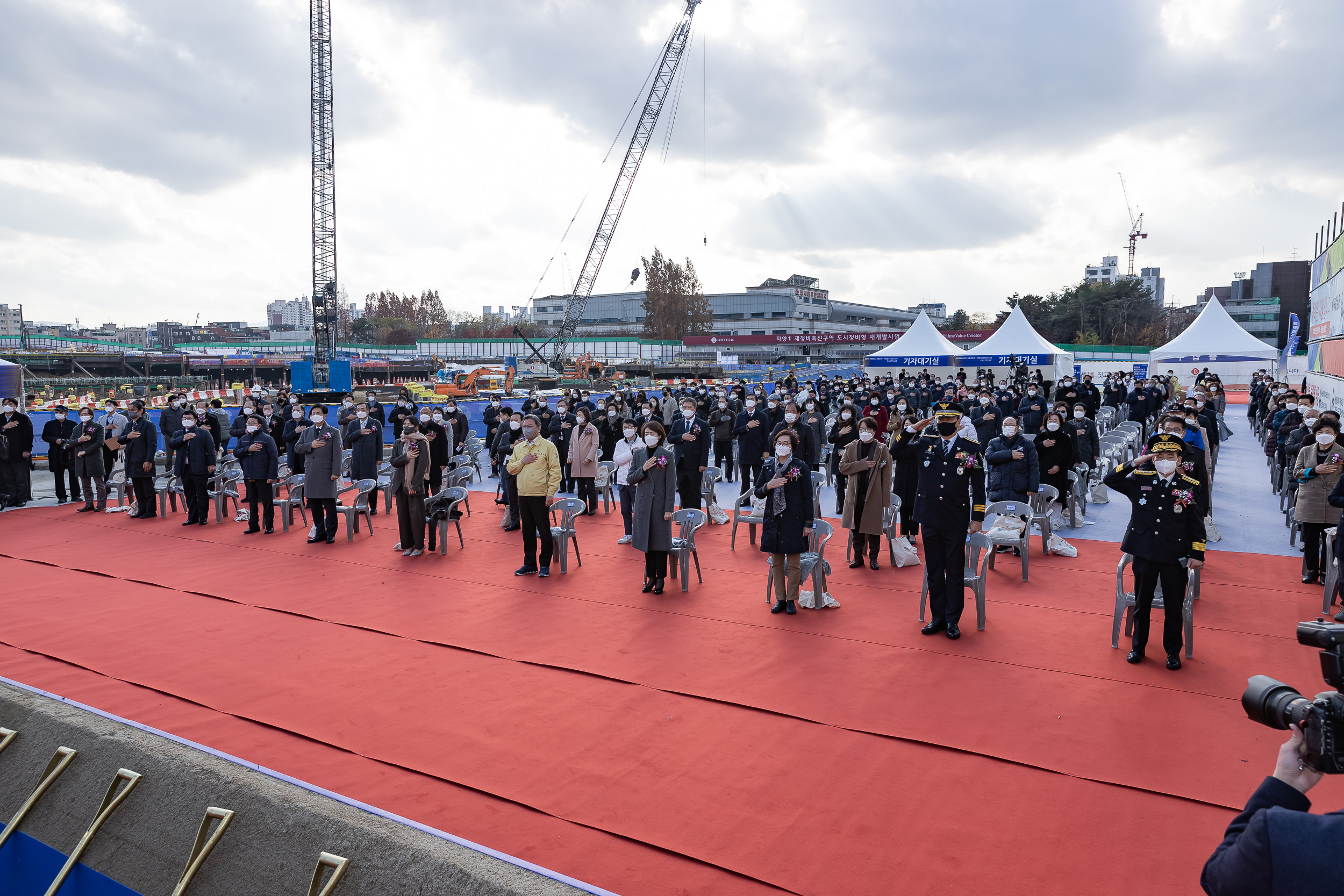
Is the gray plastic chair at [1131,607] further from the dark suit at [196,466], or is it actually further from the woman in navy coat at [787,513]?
the dark suit at [196,466]

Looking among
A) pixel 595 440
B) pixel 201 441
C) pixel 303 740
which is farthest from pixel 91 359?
pixel 303 740

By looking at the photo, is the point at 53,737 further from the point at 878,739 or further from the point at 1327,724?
the point at 1327,724

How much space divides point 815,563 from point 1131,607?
102 inches

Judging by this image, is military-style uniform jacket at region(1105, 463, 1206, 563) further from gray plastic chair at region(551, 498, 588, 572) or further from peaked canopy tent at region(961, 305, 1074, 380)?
peaked canopy tent at region(961, 305, 1074, 380)

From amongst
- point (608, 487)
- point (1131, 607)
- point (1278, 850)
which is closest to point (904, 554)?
point (1131, 607)

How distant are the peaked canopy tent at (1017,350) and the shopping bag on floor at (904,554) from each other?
23.1m

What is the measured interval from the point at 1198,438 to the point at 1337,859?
28.7 ft

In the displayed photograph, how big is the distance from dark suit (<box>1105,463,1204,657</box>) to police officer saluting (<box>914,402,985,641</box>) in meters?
1.04

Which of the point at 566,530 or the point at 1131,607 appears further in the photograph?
the point at 566,530

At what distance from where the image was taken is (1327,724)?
5.39 ft

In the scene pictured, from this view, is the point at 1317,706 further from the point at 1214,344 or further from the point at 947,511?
the point at 1214,344

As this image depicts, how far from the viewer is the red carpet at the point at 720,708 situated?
3715 millimetres

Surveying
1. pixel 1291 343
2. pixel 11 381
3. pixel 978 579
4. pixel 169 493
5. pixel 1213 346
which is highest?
pixel 1291 343

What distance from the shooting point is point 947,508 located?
6.17 m
